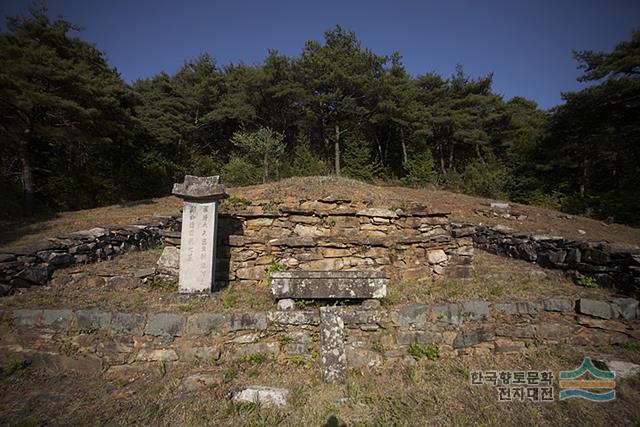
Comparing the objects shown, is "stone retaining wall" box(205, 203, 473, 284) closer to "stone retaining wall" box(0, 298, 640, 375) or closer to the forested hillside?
"stone retaining wall" box(0, 298, 640, 375)

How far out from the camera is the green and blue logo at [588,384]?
3.14m

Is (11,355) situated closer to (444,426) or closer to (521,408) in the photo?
(444,426)

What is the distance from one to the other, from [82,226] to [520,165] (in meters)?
24.6

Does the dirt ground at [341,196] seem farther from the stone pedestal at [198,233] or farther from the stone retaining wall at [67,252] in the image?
the stone pedestal at [198,233]

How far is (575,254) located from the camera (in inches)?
222

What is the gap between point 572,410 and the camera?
9.59 feet

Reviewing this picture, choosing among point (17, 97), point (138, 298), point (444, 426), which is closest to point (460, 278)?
point (444, 426)

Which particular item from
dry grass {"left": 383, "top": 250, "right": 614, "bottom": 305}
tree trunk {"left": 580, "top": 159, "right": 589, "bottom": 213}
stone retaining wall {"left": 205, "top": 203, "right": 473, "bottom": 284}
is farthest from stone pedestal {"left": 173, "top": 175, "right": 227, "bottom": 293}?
tree trunk {"left": 580, "top": 159, "right": 589, "bottom": 213}

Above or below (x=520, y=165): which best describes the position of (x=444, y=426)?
below

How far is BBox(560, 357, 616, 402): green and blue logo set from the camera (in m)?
3.14

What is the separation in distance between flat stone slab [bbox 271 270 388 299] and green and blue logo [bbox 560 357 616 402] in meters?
2.45

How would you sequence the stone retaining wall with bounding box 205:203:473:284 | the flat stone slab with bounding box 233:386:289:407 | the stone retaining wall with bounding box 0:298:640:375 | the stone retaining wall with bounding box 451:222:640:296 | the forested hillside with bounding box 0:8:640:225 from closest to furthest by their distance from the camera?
the flat stone slab with bounding box 233:386:289:407 < the stone retaining wall with bounding box 0:298:640:375 < the stone retaining wall with bounding box 451:222:640:296 < the stone retaining wall with bounding box 205:203:473:284 < the forested hillside with bounding box 0:8:640:225

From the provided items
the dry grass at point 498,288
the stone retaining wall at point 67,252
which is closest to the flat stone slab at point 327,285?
the dry grass at point 498,288

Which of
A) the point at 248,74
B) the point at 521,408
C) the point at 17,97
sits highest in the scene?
the point at 248,74
